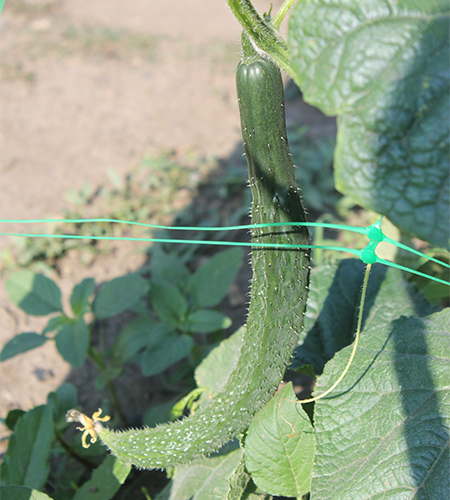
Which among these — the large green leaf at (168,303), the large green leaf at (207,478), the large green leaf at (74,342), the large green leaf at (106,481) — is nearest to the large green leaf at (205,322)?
the large green leaf at (168,303)

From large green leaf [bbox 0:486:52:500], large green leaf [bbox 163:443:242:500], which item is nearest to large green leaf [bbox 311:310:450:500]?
large green leaf [bbox 163:443:242:500]

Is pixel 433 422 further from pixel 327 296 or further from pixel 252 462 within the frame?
pixel 327 296

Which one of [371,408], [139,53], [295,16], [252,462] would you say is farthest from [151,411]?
[139,53]

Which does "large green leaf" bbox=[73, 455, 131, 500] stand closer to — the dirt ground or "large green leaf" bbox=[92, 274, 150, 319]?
"large green leaf" bbox=[92, 274, 150, 319]

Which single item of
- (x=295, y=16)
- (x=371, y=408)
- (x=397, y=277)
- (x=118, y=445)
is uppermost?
(x=295, y=16)

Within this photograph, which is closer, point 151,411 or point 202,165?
point 151,411

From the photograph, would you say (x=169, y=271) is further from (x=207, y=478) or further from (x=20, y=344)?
(x=207, y=478)

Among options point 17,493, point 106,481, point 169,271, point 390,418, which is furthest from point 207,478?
point 169,271

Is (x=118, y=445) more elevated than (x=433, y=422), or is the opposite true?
(x=433, y=422)

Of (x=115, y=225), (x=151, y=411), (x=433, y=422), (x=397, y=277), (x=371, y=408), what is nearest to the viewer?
(x=433, y=422)
